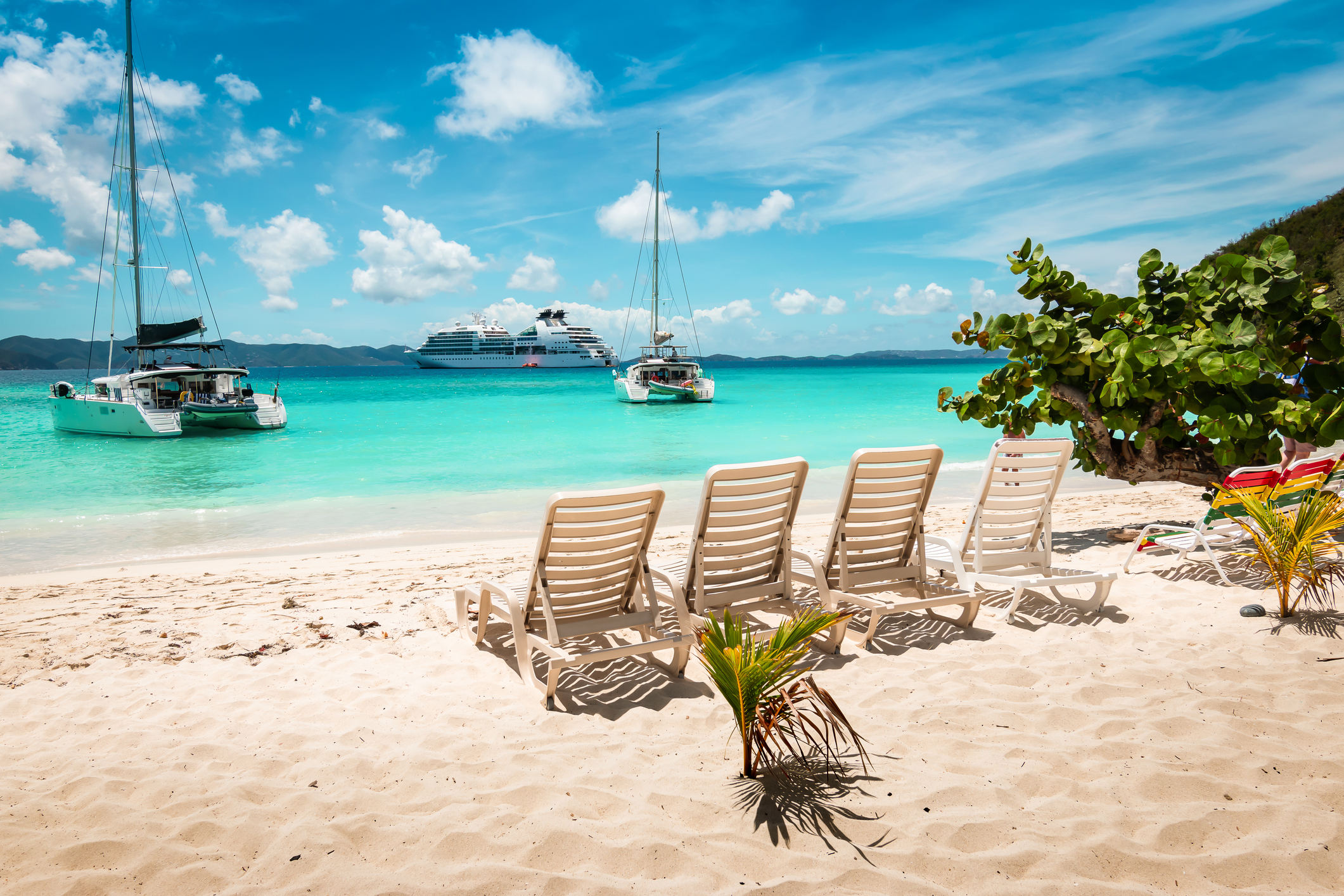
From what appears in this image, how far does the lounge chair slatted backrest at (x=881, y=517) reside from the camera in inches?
144

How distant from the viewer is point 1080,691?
3074 millimetres

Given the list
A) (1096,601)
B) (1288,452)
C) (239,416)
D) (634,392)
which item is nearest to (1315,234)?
(634,392)

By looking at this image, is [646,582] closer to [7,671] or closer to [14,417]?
[7,671]

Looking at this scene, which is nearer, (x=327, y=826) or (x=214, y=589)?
(x=327, y=826)

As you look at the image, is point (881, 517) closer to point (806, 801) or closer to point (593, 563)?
point (593, 563)

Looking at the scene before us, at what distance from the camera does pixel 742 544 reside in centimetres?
349

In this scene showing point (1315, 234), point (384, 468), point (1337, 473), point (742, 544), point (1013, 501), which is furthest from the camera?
point (1315, 234)

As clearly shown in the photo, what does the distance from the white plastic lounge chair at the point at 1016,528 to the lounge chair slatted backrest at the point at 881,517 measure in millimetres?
278

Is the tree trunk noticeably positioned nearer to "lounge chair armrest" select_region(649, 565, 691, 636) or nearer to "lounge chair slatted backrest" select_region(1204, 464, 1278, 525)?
"lounge chair slatted backrest" select_region(1204, 464, 1278, 525)

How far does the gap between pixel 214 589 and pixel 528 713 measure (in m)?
4.04

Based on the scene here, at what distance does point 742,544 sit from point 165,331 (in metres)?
23.7

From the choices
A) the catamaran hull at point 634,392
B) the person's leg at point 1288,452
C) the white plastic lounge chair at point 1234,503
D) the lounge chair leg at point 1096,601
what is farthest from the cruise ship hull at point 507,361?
the lounge chair leg at point 1096,601

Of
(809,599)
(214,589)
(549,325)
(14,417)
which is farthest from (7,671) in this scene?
(549,325)

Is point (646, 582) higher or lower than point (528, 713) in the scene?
higher
